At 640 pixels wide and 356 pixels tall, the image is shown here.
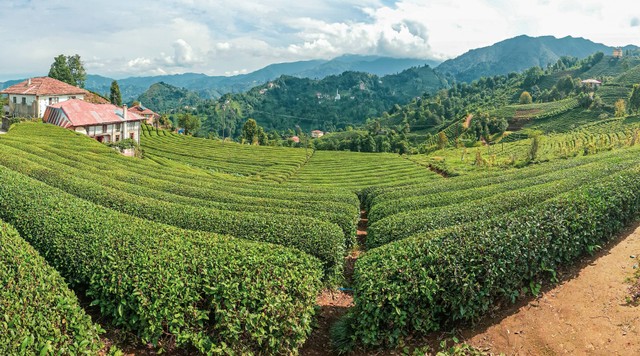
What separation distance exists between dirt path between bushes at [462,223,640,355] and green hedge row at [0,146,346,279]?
5249 mm

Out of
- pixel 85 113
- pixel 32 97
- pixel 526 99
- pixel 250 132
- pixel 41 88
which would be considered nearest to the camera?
pixel 85 113

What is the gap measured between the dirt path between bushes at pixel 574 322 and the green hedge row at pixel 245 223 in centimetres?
525

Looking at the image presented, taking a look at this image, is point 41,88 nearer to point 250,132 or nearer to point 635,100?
point 250,132

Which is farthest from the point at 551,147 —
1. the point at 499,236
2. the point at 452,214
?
the point at 499,236

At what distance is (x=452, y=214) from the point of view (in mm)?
16281

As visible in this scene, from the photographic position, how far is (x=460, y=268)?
971 cm

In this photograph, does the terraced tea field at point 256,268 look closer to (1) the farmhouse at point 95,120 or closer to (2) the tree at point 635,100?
(1) the farmhouse at point 95,120

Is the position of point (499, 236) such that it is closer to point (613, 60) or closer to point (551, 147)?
point (551, 147)

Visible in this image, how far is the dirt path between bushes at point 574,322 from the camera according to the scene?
8.95 meters

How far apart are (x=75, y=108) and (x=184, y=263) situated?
63878 millimetres

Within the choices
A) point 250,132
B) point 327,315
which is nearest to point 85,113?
point 250,132

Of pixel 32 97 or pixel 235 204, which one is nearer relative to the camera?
pixel 235 204

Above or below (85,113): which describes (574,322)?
below

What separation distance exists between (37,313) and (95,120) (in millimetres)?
64508
